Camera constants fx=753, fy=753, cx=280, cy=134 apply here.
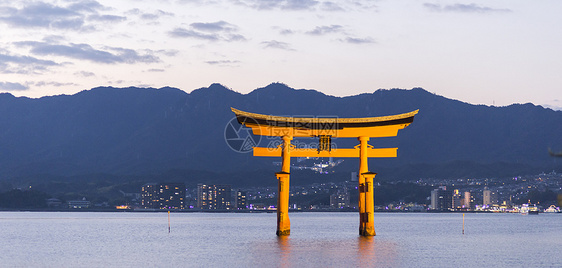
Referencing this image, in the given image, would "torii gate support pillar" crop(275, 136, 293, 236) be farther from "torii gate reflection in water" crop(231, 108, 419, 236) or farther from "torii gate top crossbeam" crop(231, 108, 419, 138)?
"torii gate top crossbeam" crop(231, 108, 419, 138)

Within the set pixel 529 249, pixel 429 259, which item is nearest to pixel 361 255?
pixel 429 259

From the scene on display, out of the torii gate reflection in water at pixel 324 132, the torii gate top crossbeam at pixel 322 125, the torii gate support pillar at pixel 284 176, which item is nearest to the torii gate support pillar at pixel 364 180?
the torii gate reflection in water at pixel 324 132

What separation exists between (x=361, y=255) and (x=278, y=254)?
6.07 metres

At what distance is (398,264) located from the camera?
4991 centimetres

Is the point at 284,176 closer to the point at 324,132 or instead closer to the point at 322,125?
the point at 324,132

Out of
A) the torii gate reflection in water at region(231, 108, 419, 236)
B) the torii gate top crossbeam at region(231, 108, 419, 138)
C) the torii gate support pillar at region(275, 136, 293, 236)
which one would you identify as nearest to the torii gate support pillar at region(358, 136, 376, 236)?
the torii gate reflection in water at region(231, 108, 419, 236)

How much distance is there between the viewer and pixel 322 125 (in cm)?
5956

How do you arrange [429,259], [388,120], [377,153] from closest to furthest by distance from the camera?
[429,259] → [388,120] → [377,153]

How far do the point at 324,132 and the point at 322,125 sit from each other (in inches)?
24.9

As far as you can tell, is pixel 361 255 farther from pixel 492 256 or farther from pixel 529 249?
pixel 529 249

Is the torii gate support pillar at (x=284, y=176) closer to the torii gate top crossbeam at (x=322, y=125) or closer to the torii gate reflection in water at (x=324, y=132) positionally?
the torii gate reflection in water at (x=324, y=132)

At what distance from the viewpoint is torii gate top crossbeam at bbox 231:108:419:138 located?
2283 inches

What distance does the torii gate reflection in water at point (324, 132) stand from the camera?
58219 millimetres

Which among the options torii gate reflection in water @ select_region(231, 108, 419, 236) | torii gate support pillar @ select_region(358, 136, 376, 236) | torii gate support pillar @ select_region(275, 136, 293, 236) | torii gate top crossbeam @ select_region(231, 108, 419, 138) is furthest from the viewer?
torii gate support pillar @ select_region(358, 136, 376, 236)
